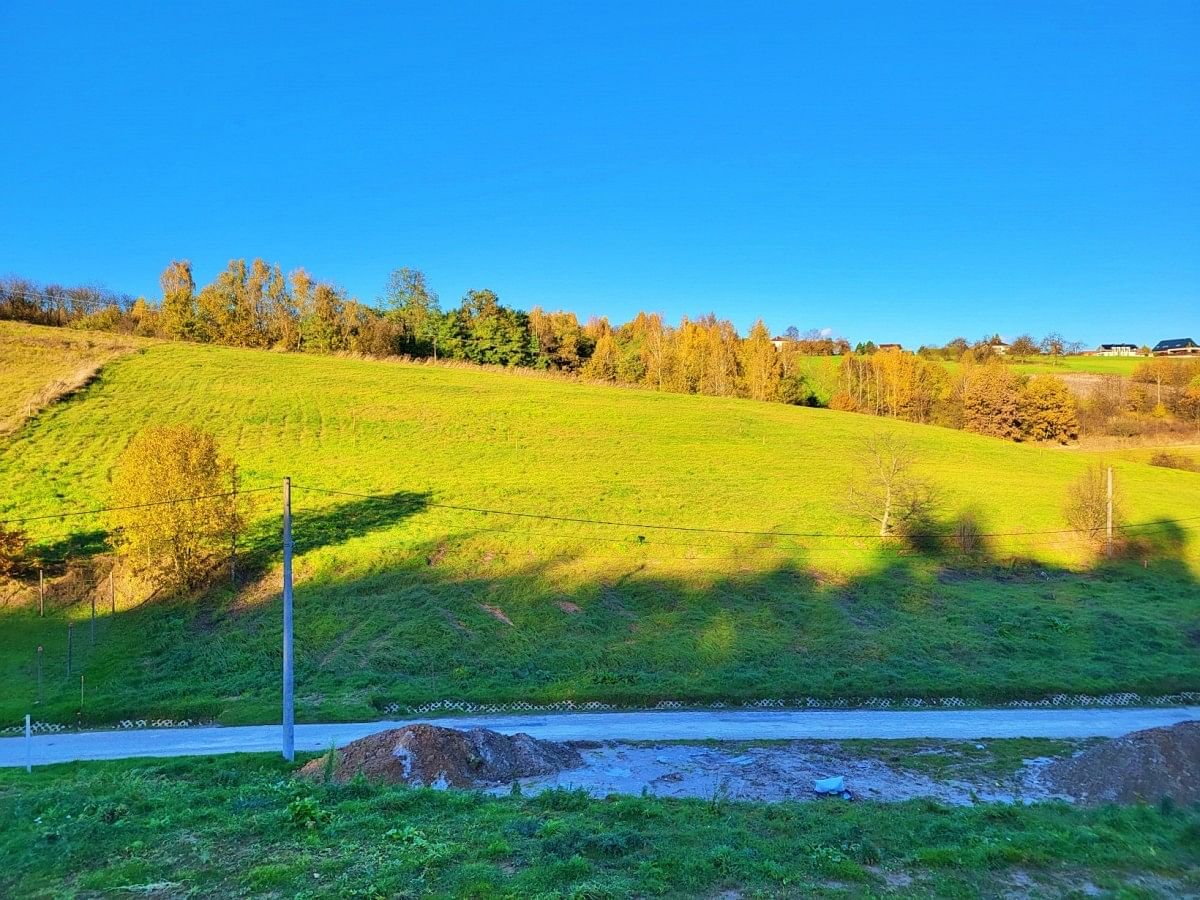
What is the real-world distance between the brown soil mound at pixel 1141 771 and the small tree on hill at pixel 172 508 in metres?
29.6

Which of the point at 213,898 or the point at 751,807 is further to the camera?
the point at 751,807

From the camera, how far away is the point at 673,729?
803 inches

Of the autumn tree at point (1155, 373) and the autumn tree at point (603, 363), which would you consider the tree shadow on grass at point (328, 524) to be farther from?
the autumn tree at point (1155, 373)

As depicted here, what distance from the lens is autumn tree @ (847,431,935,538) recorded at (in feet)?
125

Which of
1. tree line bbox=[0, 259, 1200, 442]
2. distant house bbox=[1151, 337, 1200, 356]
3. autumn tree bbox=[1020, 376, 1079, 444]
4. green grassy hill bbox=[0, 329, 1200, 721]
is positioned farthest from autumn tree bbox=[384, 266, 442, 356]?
distant house bbox=[1151, 337, 1200, 356]

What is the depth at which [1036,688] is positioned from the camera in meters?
23.8

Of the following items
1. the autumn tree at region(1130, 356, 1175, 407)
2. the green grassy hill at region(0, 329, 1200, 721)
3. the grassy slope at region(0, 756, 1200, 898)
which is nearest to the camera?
the grassy slope at region(0, 756, 1200, 898)

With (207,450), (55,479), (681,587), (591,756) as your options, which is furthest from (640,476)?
(55,479)

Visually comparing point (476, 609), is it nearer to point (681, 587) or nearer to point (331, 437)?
point (681, 587)

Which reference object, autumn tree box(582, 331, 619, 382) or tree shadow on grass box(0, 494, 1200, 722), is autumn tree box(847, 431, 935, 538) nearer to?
tree shadow on grass box(0, 494, 1200, 722)

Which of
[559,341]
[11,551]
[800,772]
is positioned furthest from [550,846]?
[559,341]

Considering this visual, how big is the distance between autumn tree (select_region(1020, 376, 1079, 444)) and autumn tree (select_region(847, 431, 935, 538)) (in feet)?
124

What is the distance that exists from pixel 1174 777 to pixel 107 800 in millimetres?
20235

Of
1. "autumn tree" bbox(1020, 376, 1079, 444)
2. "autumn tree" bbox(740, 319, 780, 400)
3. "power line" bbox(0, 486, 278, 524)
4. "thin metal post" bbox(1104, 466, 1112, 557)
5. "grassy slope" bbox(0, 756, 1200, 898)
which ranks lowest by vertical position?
"grassy slope" bbox(0, 756, 1200, 898)
